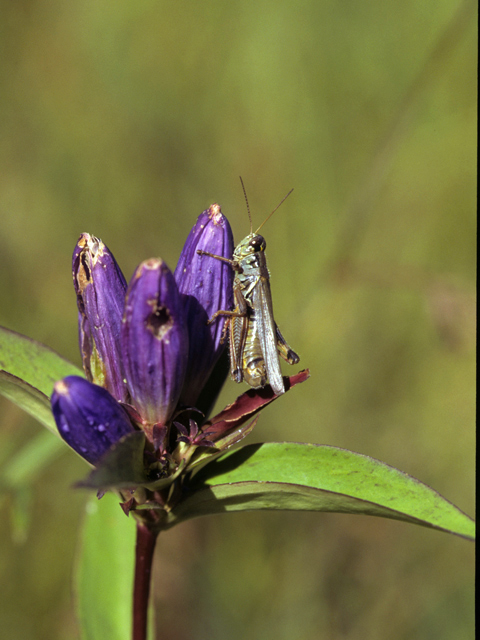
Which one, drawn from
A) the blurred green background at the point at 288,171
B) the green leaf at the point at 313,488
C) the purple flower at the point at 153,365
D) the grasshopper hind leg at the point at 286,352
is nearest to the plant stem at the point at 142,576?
the green leaf at the point at 313,488

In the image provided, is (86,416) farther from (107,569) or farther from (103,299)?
(107,569)

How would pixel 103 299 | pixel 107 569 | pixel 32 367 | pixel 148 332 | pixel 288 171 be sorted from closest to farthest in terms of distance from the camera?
pixel 148 332
pixel 103 299
pixel 32 367
pixel 107 569
pixel 288 171

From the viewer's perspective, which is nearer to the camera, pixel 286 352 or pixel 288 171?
pixel 286 352

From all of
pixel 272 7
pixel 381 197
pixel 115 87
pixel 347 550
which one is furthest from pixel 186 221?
pixel 347 550

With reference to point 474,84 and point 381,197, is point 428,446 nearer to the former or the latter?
point 381,197

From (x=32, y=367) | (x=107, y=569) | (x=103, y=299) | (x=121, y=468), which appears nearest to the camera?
(x=121, y=468)

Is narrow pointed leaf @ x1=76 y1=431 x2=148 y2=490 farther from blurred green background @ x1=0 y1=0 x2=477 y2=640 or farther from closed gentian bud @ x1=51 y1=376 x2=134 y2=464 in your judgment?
blurred green background @ x1=0 y1=0 x2=477 y2=640

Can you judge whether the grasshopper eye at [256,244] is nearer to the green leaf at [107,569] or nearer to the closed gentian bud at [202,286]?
the closed gentian bud at [202,286]

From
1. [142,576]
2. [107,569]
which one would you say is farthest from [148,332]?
[107,569]
